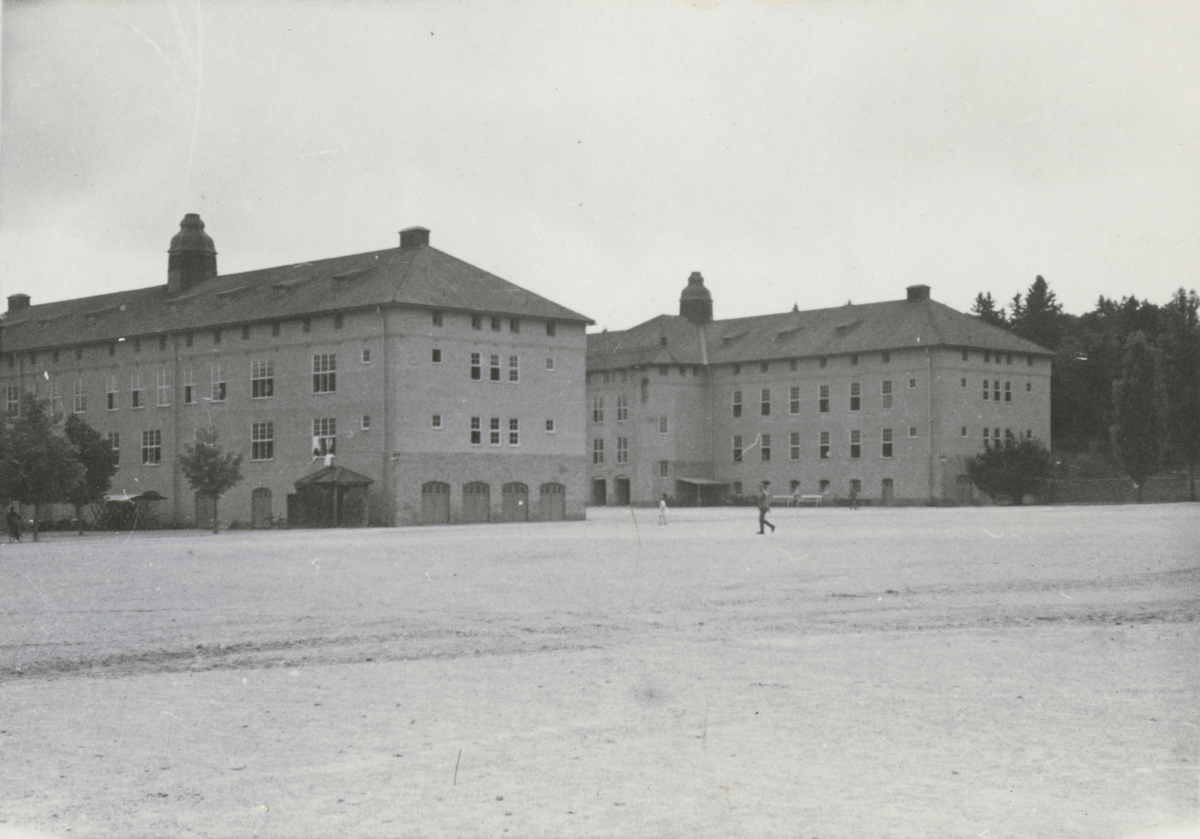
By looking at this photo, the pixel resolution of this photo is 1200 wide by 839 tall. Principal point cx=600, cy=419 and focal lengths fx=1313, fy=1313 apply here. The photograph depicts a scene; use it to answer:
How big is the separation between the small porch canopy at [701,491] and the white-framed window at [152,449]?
35.8 m

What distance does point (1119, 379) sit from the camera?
7631 cm

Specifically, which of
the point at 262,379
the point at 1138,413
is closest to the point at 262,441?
the point at 262,379

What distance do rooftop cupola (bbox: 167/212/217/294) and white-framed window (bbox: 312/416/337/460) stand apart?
15066 millimetres

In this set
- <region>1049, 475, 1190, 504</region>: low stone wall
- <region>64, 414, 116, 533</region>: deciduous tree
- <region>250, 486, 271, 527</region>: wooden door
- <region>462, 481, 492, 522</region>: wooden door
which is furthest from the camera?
<region>1049, 475, 1190, 504</region>: low stone wall

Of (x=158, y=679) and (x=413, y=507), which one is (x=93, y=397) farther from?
(x=158, y=679)

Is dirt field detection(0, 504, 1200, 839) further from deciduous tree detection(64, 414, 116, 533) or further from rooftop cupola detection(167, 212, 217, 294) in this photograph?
rooftop cupola detection(167, 212, 217, 294)

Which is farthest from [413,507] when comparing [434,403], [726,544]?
[726,544]

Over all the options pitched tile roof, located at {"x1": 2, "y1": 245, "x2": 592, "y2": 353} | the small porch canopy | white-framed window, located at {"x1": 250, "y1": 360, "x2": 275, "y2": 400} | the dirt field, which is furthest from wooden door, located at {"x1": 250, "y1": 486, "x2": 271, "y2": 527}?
the dirt field

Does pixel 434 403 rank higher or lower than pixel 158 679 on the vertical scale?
Result: higher

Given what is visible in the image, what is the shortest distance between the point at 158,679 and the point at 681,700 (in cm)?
481

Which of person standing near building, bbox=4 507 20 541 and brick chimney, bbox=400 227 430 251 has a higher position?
brick chimney, bbox=400 227 430 251

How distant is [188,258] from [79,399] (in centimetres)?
930

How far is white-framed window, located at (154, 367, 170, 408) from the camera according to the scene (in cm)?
6531

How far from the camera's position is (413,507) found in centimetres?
5750
